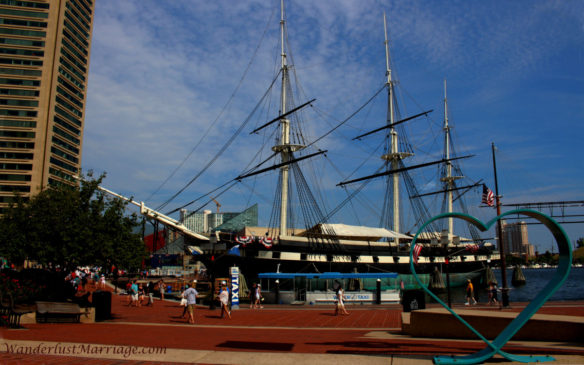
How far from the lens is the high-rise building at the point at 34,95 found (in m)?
77.1

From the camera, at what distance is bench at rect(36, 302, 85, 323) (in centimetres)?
1477

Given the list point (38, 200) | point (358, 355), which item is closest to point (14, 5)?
point (38, 200)

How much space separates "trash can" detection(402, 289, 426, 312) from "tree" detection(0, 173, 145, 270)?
37.1ft

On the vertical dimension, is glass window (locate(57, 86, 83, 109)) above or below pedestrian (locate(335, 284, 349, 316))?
above

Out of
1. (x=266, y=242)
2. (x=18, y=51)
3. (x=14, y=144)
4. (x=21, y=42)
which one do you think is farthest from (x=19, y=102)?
(x=266, y=242)

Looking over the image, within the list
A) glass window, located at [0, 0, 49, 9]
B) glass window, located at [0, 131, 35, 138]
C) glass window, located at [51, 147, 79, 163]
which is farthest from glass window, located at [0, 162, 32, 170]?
glass window, located at [0, 0, 49, 9]

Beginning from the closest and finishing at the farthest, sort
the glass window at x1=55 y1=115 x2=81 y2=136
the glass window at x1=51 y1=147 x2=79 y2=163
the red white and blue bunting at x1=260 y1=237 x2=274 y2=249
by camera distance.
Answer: the red white and blue bunting at x1=260 y1=237 x2=274 y2=249
the glass window at x1=51 y1=147 x2=79 y2=163
the glass window at x1=55 y1=115 x2=81 y2=136

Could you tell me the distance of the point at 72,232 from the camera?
17172 millimetres

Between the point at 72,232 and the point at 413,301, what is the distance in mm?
13580

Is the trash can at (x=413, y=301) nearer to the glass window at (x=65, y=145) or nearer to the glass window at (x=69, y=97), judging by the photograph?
the glass window at (x=65, y=145)

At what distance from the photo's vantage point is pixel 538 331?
32.9ft

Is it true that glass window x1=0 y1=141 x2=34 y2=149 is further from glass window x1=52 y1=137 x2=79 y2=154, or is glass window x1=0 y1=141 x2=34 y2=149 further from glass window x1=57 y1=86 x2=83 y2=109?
glass window x1=57 y1=86 x2=83 y2=109

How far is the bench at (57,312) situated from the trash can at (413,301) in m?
12.0

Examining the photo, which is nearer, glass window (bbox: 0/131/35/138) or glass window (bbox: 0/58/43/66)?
glass window (bbox: 0/131/35/138)
